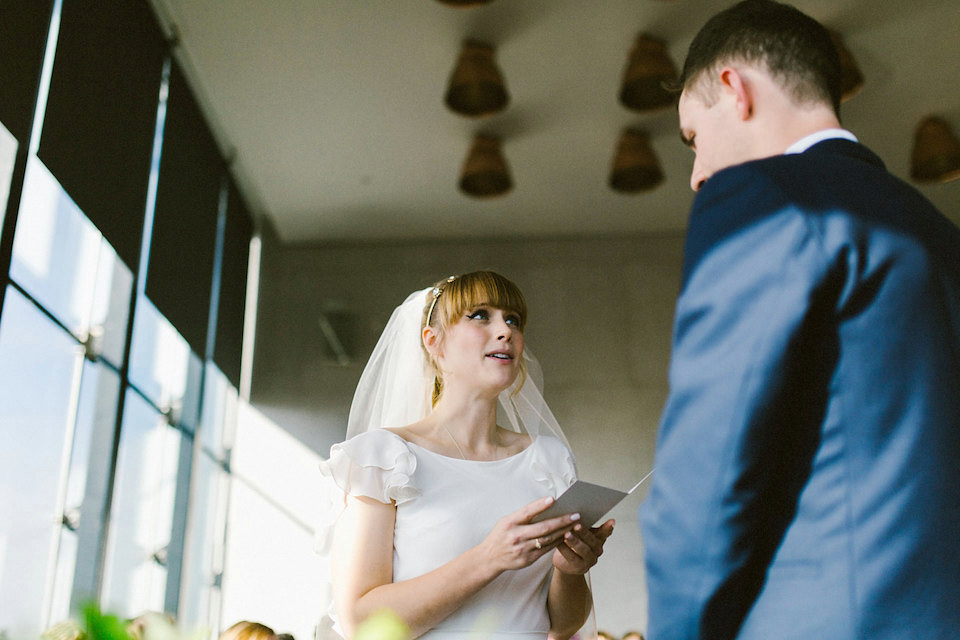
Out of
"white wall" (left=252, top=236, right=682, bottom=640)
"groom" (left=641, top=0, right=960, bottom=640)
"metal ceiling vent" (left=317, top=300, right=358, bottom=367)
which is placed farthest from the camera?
"metal ceiling vent" (left=317, top=300, right=358, bottom=367)

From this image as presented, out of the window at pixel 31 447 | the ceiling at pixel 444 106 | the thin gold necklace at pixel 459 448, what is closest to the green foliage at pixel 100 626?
the thin gold necklace at pixel 459 448

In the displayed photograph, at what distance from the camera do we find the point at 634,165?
20.3 ft

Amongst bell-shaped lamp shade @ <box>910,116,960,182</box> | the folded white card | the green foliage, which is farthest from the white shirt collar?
bell-shaped lamp shade @ <box>910,116,960,182</box>

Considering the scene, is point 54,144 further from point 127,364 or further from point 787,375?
point 787,375

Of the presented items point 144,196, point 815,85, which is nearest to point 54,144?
point 144,196

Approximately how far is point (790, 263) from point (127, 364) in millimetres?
4745

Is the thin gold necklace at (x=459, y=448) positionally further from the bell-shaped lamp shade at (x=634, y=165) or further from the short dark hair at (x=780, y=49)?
the bell-shaped lamp shade at (x=634, y=165)

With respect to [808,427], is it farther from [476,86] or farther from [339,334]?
[339,334]

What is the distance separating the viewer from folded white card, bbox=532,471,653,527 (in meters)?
1.49

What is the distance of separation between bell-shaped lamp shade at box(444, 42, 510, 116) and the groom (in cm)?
446

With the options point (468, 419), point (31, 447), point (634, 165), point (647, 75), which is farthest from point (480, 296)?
point (634, 165)

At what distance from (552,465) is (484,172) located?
173 inches

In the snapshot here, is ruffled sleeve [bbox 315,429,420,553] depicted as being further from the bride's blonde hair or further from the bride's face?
the bride's blonde hair

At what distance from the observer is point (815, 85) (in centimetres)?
113
